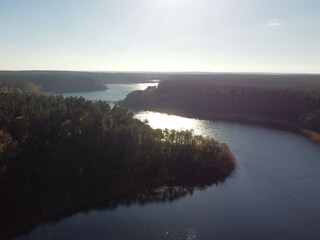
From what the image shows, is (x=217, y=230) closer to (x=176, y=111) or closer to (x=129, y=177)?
(x=129, y=177)

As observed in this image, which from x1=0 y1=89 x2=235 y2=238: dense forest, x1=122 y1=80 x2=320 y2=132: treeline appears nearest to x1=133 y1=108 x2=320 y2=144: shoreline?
x1=122 y1=80 x2=320 y2=132: treeline

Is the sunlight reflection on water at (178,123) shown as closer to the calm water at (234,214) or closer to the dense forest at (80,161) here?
the calm water at (234,214)

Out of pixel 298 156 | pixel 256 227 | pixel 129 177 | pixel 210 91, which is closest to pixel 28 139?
pixel 129 177

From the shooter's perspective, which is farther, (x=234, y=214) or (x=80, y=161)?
(x=80, y=161)

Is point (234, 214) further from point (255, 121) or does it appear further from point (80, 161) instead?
point (255, 121)

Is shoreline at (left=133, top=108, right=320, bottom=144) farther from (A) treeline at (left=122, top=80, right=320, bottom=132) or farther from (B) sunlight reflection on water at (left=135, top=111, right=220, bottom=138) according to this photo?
(B) sunlight reflection on water at (left=135, top=111, right=220, bottom=138)

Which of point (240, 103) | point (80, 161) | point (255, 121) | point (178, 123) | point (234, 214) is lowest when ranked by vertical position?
point (234, 214)

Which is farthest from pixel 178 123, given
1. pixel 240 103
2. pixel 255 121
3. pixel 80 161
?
pixel 80 161

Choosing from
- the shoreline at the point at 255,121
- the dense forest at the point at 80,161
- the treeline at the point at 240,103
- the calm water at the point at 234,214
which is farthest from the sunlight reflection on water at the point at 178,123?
the dense forest at the point at 80,161
